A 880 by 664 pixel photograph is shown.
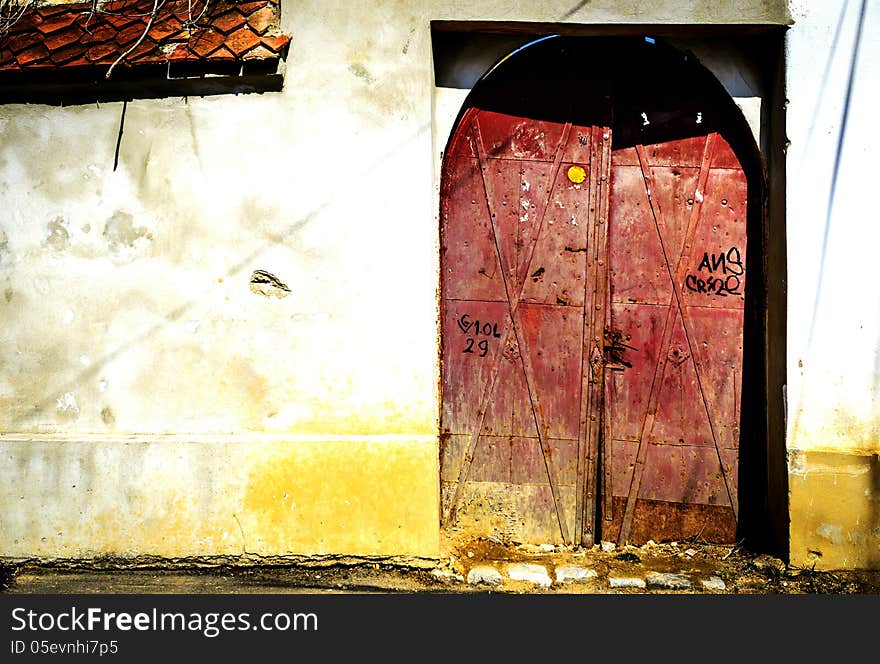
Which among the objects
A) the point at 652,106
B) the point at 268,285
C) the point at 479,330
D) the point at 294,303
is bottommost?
the point at 479,330

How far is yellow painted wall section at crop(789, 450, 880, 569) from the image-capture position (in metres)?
4.30

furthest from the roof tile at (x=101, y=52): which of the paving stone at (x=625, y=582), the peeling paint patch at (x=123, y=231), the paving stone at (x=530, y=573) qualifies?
the paving stone at (x=625, y=582)

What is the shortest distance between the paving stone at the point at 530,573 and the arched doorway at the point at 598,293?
300mm

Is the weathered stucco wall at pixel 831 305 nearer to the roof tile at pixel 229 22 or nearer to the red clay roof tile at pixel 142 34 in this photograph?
the red clay roof tile at pixel 142 34

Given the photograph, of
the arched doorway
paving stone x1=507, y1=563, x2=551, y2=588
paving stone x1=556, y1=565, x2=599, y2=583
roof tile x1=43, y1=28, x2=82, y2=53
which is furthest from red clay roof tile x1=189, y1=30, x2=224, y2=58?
paving stone x1=556, y1=565, x2=599, y2=583

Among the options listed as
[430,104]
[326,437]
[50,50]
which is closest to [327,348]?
[326,437]

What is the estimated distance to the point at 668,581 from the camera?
434 cm

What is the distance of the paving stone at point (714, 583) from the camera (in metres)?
4.27

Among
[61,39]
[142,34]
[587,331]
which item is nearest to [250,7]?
[142,34]

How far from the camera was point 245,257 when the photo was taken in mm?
4363

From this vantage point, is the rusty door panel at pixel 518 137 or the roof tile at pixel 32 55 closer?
the roof tile at pixel 32 55

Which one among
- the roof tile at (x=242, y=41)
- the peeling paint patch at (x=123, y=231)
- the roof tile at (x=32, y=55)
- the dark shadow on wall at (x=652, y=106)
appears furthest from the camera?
the dark shadow on wall at (x=652, y=106)

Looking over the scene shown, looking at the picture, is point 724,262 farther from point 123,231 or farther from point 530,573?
point 123,231

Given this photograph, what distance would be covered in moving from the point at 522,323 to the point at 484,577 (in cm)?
154
